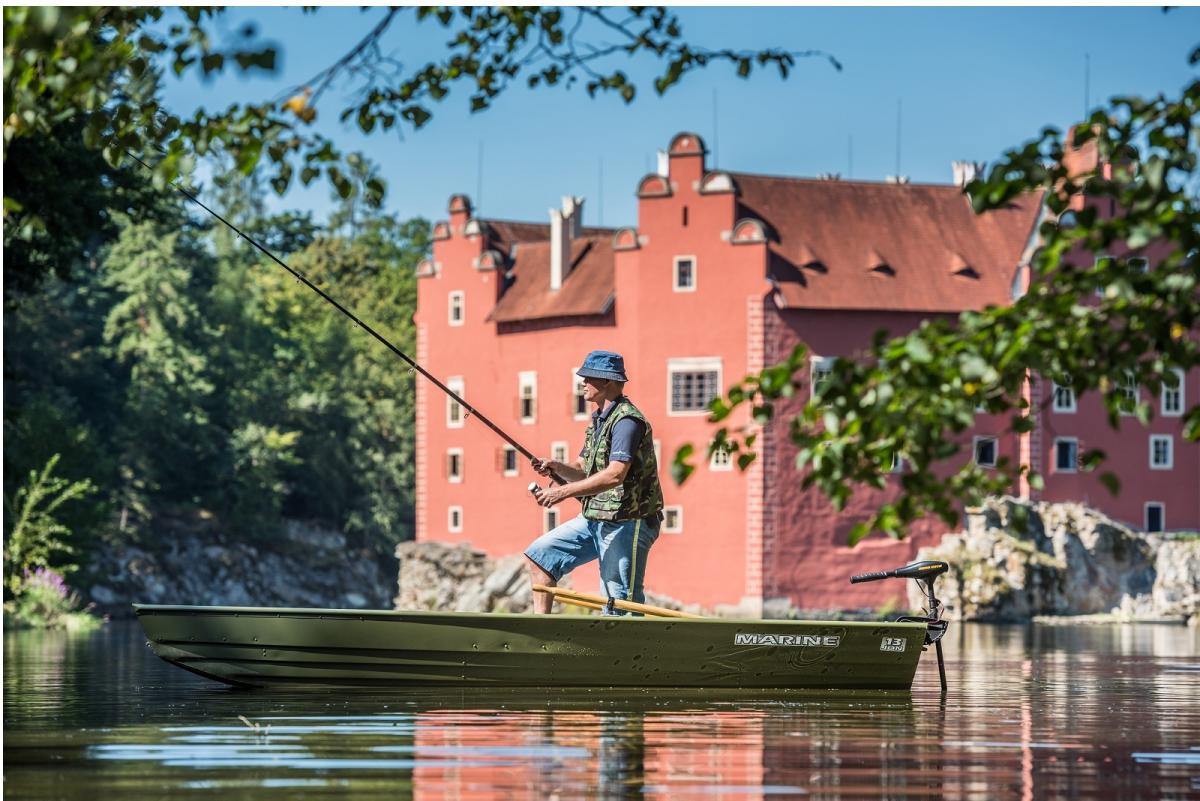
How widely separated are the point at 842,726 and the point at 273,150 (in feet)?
13.8

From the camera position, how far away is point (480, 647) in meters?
11.3

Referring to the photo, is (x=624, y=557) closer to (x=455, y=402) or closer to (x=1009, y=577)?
(x=1009, y=577)

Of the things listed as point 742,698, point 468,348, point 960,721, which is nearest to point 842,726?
point 960,721

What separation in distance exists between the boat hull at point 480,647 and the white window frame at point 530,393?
149 feet

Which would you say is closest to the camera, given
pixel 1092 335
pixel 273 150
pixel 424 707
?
pixel 1092 335

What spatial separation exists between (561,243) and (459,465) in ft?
23.6

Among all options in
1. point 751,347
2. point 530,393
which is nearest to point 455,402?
point 530,393

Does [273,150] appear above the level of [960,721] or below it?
above

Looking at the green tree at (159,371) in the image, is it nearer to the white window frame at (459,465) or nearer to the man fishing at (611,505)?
the white window frame at (459,465)

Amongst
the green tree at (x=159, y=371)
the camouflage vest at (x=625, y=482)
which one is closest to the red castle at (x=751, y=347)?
the green tree at (x=159, y=371)

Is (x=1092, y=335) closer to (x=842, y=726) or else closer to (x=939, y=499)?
(x=939, y=499)

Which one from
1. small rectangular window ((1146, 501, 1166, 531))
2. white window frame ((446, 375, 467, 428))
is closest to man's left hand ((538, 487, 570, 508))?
small rectangular window ((1146, 501, 1166, 531))

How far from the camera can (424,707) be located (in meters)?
10.5

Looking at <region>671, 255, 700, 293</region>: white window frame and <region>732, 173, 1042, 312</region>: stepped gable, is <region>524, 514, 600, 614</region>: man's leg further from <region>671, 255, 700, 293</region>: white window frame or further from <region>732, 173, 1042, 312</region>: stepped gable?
<region>671, 255, 700, 293</region>: white window frame
